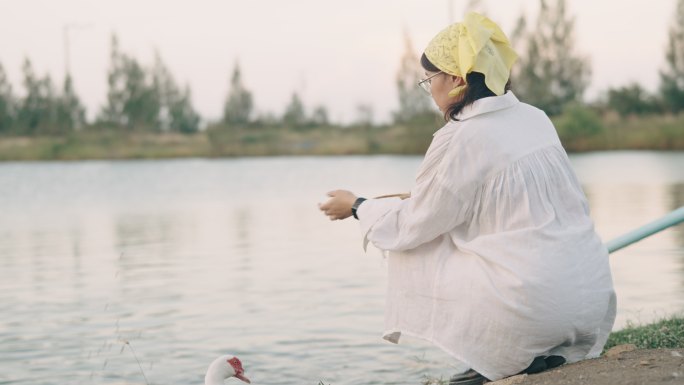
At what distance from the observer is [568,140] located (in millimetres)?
57375

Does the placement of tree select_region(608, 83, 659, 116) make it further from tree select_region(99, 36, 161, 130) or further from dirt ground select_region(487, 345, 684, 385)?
dirt ground select_region(487, 345, 684, 385)

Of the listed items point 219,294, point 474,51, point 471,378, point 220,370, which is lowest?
point 219,294

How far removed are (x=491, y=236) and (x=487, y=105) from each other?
532 mm

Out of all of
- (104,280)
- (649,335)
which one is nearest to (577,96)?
(104,280)

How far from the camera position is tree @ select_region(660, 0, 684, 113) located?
6122 centimetres

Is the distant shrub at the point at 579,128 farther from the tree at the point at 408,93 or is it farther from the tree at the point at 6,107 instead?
the tree at the point at 6,107

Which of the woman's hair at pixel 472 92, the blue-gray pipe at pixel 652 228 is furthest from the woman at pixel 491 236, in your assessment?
the blue-gray pipe at pixel 652 228

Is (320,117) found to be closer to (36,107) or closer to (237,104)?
(237,104)

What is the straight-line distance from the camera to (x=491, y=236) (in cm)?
396

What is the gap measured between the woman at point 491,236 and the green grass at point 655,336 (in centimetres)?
124

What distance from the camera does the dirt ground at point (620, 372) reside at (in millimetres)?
3686

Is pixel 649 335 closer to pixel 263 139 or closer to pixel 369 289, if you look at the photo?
pixel 369 289

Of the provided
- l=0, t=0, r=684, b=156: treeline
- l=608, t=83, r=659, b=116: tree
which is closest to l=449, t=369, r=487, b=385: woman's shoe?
l=0, t=0, r=684, b=156: treeline

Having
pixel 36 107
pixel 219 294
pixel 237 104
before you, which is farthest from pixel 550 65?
pixel 219 294
